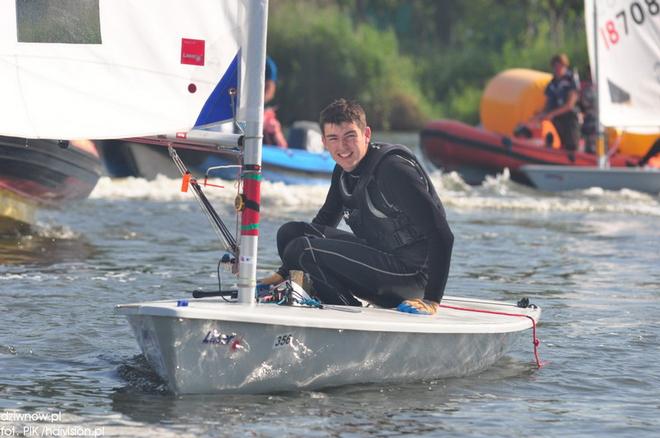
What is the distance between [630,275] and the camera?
37.0 feet

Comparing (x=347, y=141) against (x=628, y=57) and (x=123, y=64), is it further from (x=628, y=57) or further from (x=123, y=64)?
(x=628, y=57)

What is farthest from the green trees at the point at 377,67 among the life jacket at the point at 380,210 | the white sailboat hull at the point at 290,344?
the white sailboat hull at the point at 290,344

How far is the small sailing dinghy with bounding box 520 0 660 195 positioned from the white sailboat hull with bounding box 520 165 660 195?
0.05 ft

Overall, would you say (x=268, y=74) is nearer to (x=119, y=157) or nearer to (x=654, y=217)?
(x=119, y=157)

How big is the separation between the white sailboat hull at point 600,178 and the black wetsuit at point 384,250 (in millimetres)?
12319

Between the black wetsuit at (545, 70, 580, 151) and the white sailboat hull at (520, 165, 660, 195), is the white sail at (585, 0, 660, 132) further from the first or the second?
the white sailboat hull at (520, 165, 660, 195)

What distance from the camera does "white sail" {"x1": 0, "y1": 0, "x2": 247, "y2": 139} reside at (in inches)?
242

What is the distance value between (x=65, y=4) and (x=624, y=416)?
10.5 feet

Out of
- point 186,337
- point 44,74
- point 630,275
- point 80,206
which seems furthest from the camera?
point 80,206

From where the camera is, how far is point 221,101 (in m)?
6.21

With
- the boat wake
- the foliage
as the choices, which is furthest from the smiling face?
the foliage

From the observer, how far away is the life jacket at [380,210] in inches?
262

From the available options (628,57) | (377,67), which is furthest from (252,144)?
(377,67)

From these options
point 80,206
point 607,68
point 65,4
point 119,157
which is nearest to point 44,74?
point 65,4
